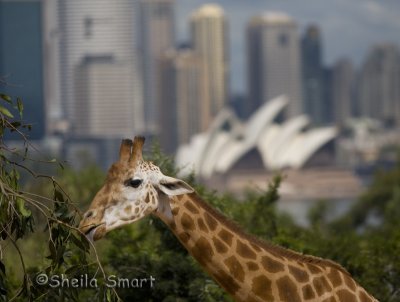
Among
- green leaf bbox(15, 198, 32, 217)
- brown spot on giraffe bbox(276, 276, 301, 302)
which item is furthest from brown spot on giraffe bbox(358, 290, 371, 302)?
green leaf bbox(15, 198, 32, 217)

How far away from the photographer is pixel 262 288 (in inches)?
384

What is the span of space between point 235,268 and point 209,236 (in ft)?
0.88

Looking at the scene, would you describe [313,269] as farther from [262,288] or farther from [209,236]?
[209,236]

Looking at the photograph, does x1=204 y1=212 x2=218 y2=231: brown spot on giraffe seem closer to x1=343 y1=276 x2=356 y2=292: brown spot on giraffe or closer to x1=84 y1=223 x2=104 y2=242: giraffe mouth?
x1=84 y1=223 x2=104 y2=242: giraffe mouth

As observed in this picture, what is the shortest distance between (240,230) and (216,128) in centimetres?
12248

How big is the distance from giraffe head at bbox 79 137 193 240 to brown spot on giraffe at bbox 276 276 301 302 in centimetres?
89

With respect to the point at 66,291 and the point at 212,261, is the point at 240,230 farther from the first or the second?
the point at 66,291

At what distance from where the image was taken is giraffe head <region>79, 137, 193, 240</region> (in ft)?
31.1

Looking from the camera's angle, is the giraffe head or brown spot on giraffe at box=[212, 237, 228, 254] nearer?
the giraffe head

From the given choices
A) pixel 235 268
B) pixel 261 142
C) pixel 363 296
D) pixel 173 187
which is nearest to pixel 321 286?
pixel 363 296

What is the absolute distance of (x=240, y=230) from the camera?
9.92 metres

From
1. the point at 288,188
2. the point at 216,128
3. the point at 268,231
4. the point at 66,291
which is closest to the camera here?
the point at 66,291

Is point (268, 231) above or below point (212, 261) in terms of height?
below

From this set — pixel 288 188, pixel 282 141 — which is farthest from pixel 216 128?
pixel 288 188
